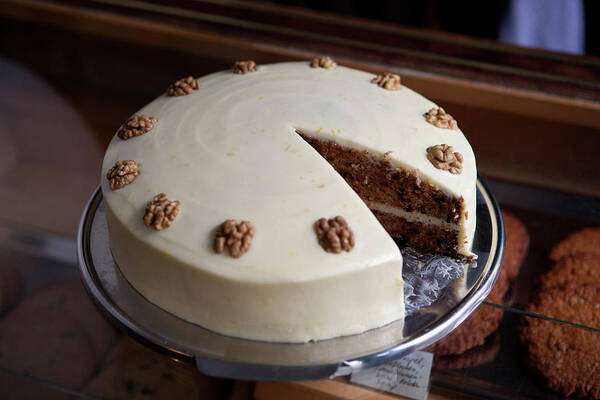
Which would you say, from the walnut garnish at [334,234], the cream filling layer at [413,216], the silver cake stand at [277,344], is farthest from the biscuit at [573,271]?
the walnut garnish at [334,234]

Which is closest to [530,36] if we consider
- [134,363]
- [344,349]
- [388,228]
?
[388,228]

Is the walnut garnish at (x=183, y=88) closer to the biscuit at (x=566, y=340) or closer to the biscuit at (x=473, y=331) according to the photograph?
the biscuit at (x=473, y=331)

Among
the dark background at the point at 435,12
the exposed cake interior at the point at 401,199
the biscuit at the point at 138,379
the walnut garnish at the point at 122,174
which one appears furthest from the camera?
the dark background at the point at 435,12

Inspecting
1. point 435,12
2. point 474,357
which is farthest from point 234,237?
point 435,12

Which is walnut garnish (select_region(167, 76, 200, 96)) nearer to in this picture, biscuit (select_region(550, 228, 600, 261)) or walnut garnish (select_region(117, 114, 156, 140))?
walnut garnish (select_region(117, 114, 156, 140))

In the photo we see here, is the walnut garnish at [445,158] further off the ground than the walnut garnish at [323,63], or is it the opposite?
the walnut garnish at [323,63]

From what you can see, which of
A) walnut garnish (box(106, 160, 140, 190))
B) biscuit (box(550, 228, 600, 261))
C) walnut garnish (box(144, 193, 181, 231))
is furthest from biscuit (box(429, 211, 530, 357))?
walnut garnish (box(106, 160, 140, 190))
